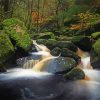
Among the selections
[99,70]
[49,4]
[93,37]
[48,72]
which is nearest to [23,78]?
[48,72]

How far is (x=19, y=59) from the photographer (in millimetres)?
13195

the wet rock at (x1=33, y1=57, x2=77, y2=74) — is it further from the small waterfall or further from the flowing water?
the small waterfall

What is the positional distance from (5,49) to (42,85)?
117 inches

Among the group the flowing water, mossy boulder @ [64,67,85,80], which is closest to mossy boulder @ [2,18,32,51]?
the flowing water

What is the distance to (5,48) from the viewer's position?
12180 mm

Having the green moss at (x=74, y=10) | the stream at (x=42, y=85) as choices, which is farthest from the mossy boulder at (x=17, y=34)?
the green moss at (x=74, y=10)

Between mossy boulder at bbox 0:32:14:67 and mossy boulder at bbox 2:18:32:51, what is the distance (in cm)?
81

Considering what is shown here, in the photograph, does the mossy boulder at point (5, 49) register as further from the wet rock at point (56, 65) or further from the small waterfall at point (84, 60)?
the small waterfall at point (84, 60)

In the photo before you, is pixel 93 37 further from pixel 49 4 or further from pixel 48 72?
pixel 49 4

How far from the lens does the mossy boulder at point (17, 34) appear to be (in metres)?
13.5

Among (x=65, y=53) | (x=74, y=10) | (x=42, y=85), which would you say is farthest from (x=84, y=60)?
(x=74, y=10)

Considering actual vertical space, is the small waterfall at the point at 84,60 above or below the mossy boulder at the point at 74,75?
below

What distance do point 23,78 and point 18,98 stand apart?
8.05ft

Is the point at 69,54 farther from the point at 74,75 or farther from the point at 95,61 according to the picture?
the point at 74,75
